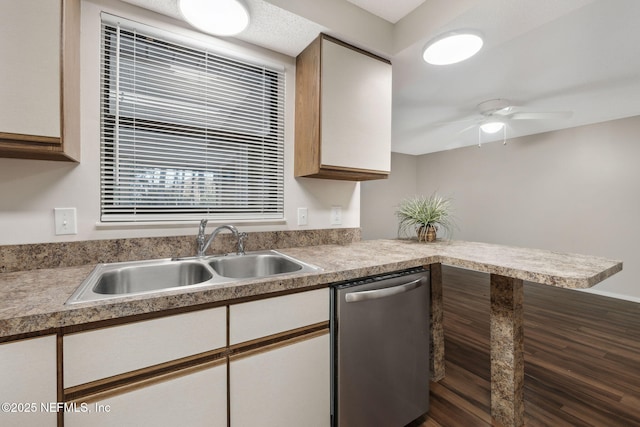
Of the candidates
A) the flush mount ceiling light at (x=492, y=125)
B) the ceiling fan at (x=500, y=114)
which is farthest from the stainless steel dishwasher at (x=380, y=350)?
the flush mount ceiling light at (x=492, y=125)

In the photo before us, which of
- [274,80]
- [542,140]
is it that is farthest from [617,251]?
[274,80]

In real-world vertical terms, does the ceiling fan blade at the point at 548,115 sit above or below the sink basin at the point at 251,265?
above

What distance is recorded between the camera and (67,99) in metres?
1.08

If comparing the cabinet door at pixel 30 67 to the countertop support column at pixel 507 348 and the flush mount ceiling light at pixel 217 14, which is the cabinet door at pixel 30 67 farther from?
the countertop support column at pixel 507 348

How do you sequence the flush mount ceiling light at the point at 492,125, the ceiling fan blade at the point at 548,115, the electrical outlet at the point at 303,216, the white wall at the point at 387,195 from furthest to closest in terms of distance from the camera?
the white wall at the point at 387,195, the flush mount ceiling light at the point at 492,125, the ceiling fan blade at the point at 548,115, the electrical outlet at the point at 303,216

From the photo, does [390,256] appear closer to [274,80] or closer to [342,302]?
[342,302]

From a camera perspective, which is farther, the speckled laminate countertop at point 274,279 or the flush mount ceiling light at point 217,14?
the flush mount ceiling light at point 217,14

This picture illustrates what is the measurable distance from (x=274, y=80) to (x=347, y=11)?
629mm

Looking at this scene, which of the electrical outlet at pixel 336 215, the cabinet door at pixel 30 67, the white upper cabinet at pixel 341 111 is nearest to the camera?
the cabinet door at pixel 30 67

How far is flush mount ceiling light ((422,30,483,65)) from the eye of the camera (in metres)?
1.57

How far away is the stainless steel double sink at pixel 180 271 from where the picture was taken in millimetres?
1149

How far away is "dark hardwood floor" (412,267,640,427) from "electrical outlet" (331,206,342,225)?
1323 mm

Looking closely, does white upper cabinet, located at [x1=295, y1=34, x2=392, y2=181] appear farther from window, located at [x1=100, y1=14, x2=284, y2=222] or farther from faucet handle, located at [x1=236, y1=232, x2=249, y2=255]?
faucet handle, located at [x1=236, y1=232, x2=249, y2=255]

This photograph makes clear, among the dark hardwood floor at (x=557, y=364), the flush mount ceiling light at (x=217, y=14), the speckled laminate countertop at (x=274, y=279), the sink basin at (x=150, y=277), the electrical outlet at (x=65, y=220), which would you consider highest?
the flush mount ceiling light at (x=217, y=14)
